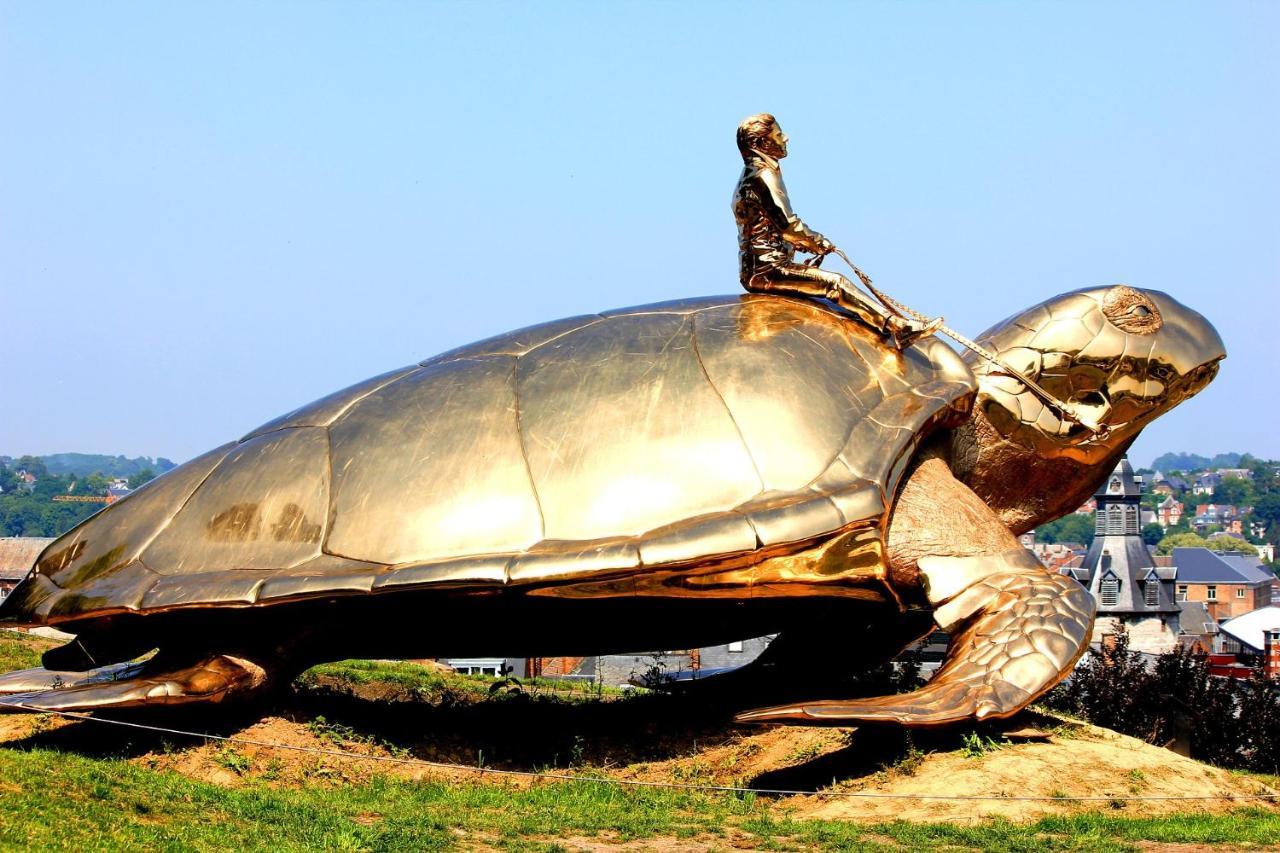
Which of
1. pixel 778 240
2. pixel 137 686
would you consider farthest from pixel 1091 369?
pixel 137 686

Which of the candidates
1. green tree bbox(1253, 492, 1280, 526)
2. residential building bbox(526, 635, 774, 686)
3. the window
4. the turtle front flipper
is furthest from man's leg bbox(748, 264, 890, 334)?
green tree bbox(1253, 492, 1280, 526)

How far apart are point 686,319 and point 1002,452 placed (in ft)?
9.85

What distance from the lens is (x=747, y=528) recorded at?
8469mm

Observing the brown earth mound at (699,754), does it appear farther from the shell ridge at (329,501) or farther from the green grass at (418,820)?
the shell ridge at (329,501)

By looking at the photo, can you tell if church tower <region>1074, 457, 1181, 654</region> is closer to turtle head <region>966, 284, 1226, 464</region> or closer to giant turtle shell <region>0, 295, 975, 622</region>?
turtle head <region>966, 284, 1226, 464</region>

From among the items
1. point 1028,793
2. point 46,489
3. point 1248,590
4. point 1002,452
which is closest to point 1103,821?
point 1028,793

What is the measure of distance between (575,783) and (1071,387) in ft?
17.9

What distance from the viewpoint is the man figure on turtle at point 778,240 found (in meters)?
10.2

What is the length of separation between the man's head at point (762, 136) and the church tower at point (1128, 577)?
6247 cm

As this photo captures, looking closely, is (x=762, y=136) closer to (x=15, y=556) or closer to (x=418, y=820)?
(x=418, y=820)

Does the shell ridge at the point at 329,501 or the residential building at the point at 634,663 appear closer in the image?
the shell ridge at the point at 329,501

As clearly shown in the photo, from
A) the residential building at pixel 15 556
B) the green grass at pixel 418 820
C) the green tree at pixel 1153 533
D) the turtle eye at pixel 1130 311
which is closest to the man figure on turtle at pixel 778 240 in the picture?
the turtle eye at pixel 1130 311

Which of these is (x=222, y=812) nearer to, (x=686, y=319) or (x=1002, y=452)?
(x=686, y=319)

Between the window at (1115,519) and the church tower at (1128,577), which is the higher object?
the window at (1115,519)
